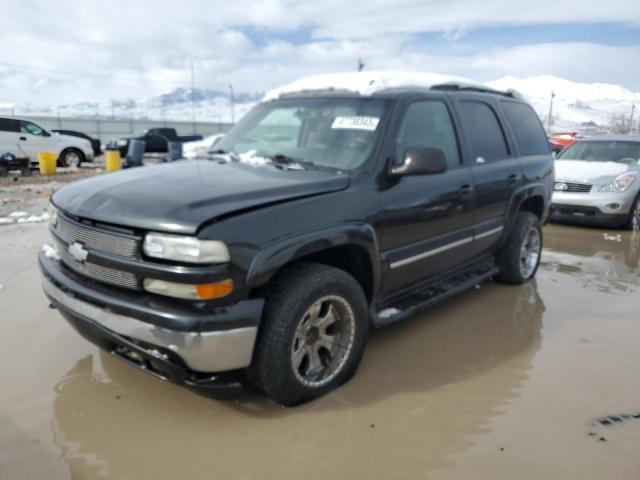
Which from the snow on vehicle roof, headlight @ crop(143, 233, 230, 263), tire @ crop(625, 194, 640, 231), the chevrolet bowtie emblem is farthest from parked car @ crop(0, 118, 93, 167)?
tire @ crop(625, 194, 640, 231)

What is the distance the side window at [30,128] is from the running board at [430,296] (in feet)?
47.4

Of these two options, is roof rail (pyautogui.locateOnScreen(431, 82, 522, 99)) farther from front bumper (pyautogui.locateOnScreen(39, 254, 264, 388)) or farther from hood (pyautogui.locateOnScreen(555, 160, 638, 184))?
hood (pyautogui.locateOnScreen(555, 160, 638, 184))

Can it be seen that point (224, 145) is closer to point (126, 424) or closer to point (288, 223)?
point (288, 223)

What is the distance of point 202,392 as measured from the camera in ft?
8.59

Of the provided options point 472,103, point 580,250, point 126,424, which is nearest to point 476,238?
point 472,103

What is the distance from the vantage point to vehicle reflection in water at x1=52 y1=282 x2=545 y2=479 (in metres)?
2.51

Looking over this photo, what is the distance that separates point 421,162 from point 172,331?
181cm

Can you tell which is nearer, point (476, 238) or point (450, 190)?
point (450, 190)

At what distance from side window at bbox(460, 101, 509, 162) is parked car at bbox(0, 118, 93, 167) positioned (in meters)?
14.1

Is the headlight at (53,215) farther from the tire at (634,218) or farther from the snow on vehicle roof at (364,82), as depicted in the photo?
the tire at (634,218)

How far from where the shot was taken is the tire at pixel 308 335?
8.84 feet

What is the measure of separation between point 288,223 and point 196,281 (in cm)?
58

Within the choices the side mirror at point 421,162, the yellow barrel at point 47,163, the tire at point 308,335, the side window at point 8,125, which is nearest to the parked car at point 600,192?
the side mirror at point 421,162

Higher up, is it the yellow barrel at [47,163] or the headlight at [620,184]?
the headlight at [620,184]
